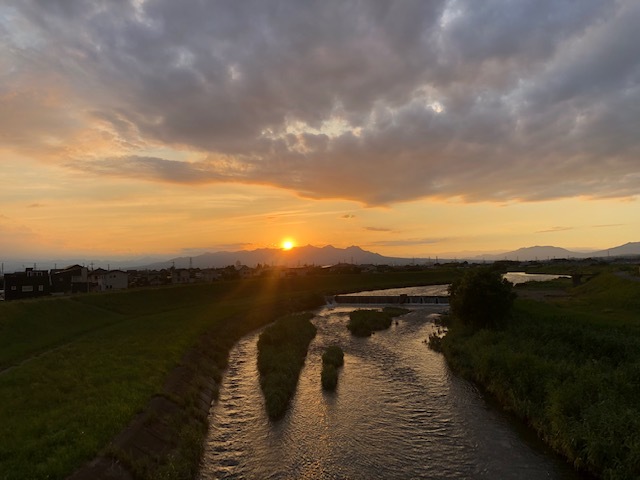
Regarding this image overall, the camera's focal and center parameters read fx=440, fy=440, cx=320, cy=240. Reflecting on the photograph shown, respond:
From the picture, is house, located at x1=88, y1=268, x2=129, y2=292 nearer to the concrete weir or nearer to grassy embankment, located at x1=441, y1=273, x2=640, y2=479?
the concrete weir

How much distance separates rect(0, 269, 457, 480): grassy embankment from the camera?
18.8m

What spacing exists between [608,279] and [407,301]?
4013 cm

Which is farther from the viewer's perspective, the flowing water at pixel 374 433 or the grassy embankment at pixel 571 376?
the flowing water at pixel 374 433

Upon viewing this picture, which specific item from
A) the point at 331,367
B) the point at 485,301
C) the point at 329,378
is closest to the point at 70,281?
Answer: the point at 331,367

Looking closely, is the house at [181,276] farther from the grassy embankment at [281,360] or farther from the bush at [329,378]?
the bush at [329,378]

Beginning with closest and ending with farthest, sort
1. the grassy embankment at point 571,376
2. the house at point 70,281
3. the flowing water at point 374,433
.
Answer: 1. the grassy embankment at point 571,376
2. the flowing water at point 374,433
3. the house at point 70,281

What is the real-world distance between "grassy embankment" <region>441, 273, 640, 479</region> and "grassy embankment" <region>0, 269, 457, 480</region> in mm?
18895

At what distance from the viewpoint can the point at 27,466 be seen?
54.4 feet

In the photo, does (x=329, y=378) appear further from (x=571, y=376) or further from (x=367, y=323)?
(x=367, y=323)

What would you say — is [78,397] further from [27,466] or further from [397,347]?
[397,347]

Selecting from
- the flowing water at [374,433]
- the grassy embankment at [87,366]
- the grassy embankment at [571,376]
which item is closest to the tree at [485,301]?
the grassy embankment at [571,376]

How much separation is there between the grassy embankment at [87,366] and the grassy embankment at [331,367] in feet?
32.7

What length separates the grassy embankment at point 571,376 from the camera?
795 inches

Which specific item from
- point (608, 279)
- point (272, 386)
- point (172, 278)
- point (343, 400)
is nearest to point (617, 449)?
point (343, 400)
